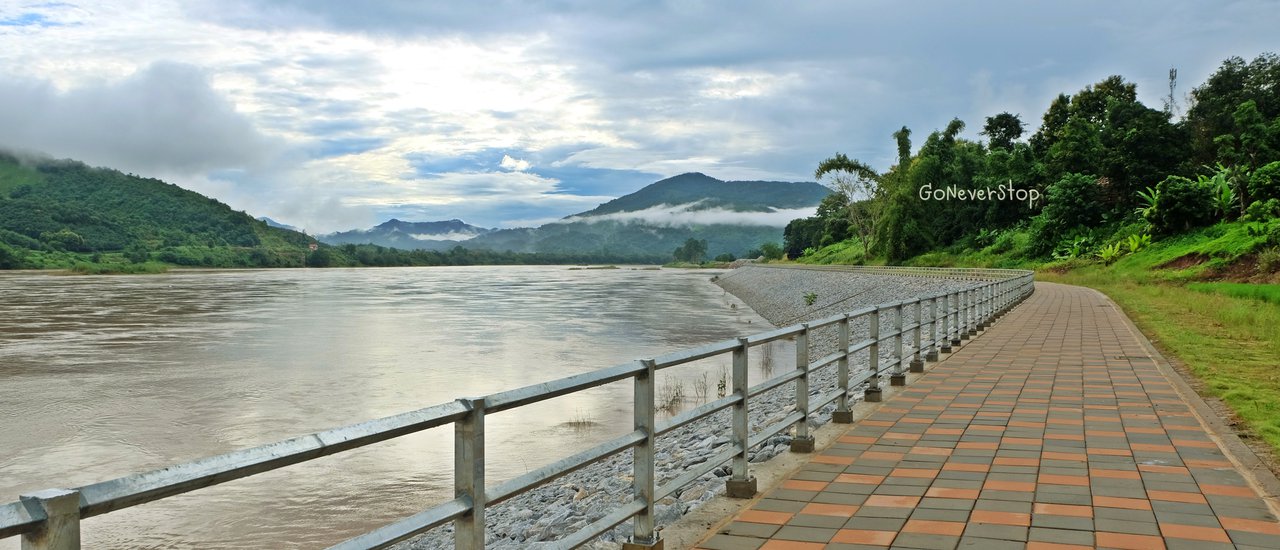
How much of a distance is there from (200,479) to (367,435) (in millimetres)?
564

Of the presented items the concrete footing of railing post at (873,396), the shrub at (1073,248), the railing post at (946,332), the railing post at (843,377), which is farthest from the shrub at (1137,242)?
the railing post at (843,377)

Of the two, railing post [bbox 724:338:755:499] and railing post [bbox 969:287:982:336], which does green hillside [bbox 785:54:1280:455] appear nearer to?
railing post [bbox 969:287:982:336]

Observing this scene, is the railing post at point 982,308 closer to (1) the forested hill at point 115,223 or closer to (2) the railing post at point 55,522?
(2) the railing post at point 55,522

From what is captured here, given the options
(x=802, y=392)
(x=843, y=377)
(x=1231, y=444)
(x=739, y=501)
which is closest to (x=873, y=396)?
(x=843, y=377)

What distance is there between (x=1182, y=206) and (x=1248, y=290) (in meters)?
24.5

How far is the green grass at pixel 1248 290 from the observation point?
83.2 ft

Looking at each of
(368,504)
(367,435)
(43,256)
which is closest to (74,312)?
(368,504)

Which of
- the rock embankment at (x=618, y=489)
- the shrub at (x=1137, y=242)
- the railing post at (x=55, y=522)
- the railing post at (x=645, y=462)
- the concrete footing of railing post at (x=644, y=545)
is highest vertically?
the shrub at (x=1137, y=242)

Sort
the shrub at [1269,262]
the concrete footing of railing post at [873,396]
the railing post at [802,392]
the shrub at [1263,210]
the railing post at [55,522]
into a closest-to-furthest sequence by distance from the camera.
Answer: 1. the railing post at [55,522]
2. the railing post at [802,392]
3. the concrete footing of railing post at [873,396]
4. the shrub at [1269,262]
5. the shrub at [1263,210]

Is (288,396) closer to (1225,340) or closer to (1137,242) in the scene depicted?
(1225,340)

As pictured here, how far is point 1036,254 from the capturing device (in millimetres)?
62250

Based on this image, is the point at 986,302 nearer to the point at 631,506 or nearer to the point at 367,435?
the point at 631,506

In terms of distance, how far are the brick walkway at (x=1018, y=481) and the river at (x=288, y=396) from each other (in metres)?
6.10

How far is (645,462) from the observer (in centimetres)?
442
